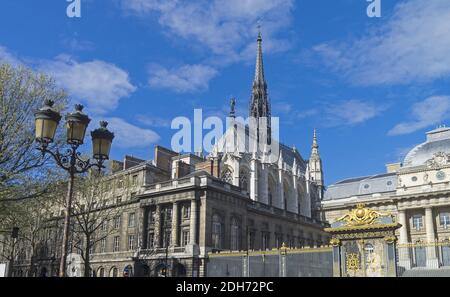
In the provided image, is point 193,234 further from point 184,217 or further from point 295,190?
point 295,190

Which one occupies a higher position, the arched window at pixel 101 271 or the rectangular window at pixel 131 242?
the rectangular window at pixel 131 242

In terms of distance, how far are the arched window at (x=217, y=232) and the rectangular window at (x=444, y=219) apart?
30304 mm

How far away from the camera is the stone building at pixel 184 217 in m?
43.8

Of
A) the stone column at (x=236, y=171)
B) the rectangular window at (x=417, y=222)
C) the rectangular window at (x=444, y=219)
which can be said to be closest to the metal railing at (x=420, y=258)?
the stone column at (x=236, y=171)

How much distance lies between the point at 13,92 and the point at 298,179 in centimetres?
5594

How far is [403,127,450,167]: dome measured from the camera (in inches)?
2456

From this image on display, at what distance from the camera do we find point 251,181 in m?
61.2

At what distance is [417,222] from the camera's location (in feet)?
200

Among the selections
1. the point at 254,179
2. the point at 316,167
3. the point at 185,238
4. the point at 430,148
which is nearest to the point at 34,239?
the point at 185,238

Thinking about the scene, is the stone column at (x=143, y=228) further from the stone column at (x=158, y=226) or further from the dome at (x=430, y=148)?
the dome at (x=430, y=148)

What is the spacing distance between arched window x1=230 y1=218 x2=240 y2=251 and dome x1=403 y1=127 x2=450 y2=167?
29.1 meters

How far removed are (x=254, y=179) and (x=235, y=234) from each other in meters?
14.7

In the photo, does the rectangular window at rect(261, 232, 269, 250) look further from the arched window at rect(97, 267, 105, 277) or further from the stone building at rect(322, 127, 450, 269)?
the arched window at rect(97, 267, 105, 277)
